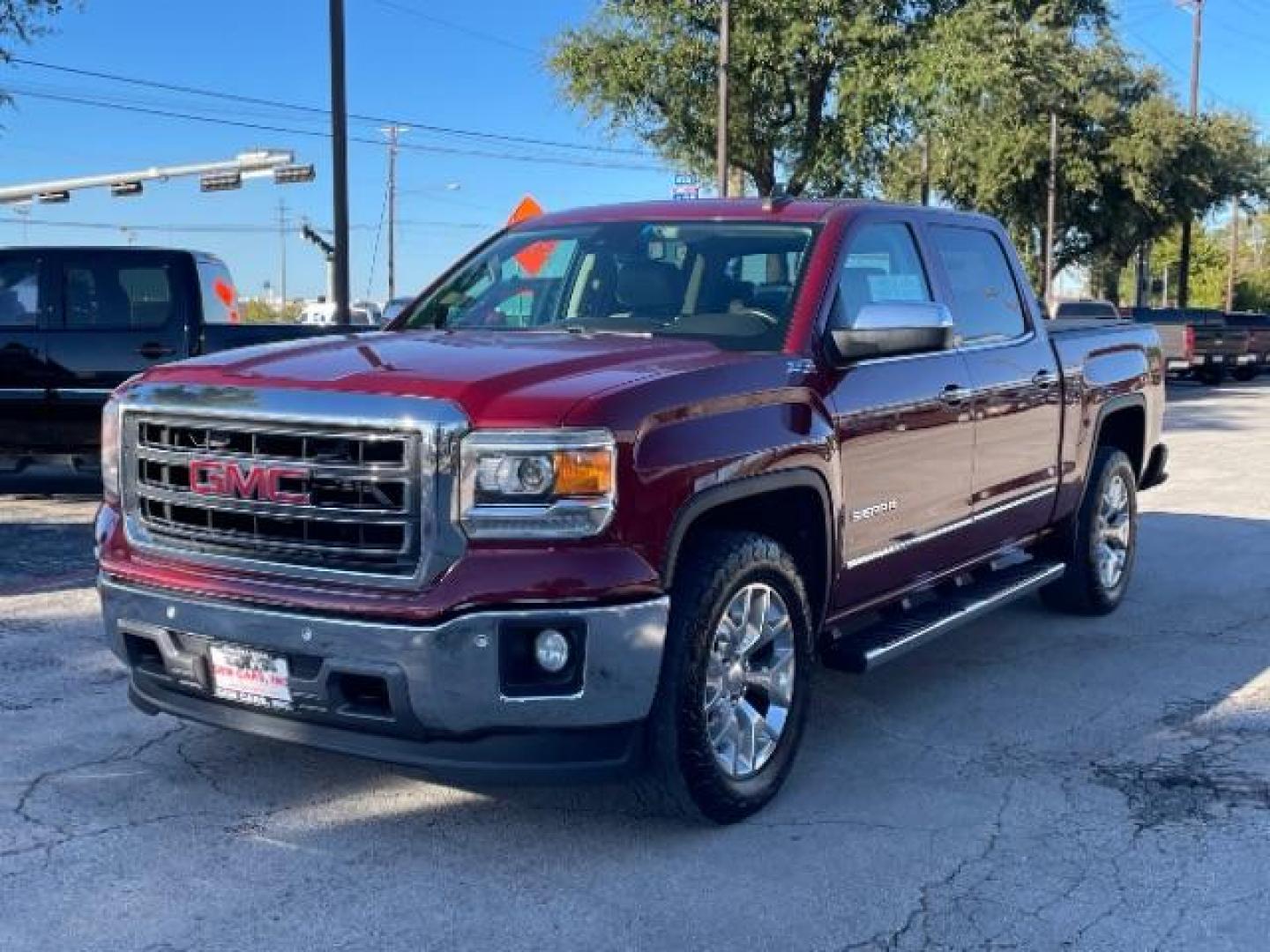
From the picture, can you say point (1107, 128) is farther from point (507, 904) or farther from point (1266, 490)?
point (507, 904)

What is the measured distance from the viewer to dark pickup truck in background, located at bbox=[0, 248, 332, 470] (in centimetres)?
982

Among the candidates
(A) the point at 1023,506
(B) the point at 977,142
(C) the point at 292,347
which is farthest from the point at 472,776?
(B) the point at 977,142

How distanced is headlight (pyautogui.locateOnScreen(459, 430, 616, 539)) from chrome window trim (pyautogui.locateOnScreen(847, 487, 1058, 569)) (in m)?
1.40

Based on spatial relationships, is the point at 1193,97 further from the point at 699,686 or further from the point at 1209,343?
the point at 699,686

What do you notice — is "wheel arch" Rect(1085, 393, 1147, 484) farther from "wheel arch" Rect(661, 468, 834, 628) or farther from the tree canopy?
the tree canopy

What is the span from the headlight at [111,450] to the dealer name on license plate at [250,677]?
752 mm

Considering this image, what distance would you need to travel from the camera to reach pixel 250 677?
3.85m

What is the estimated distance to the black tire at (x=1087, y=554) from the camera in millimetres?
6918

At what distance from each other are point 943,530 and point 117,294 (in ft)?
23.5

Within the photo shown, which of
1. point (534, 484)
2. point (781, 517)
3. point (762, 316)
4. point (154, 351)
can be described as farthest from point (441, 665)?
point (154, 351)

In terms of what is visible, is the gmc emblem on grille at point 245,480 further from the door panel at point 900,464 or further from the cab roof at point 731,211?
the cab roof at point 731,211

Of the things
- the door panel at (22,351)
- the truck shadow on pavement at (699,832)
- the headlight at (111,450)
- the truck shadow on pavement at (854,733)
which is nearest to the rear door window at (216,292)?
the door panel at (22,351)

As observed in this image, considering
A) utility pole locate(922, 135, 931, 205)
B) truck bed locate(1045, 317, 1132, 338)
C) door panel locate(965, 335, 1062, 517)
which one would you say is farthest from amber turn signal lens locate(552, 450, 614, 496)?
utility pole locate(922, 135, 931, 205)

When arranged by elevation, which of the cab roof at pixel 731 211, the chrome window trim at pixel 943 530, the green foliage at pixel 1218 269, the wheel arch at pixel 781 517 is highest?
the green foliage at pixel 1218 269
